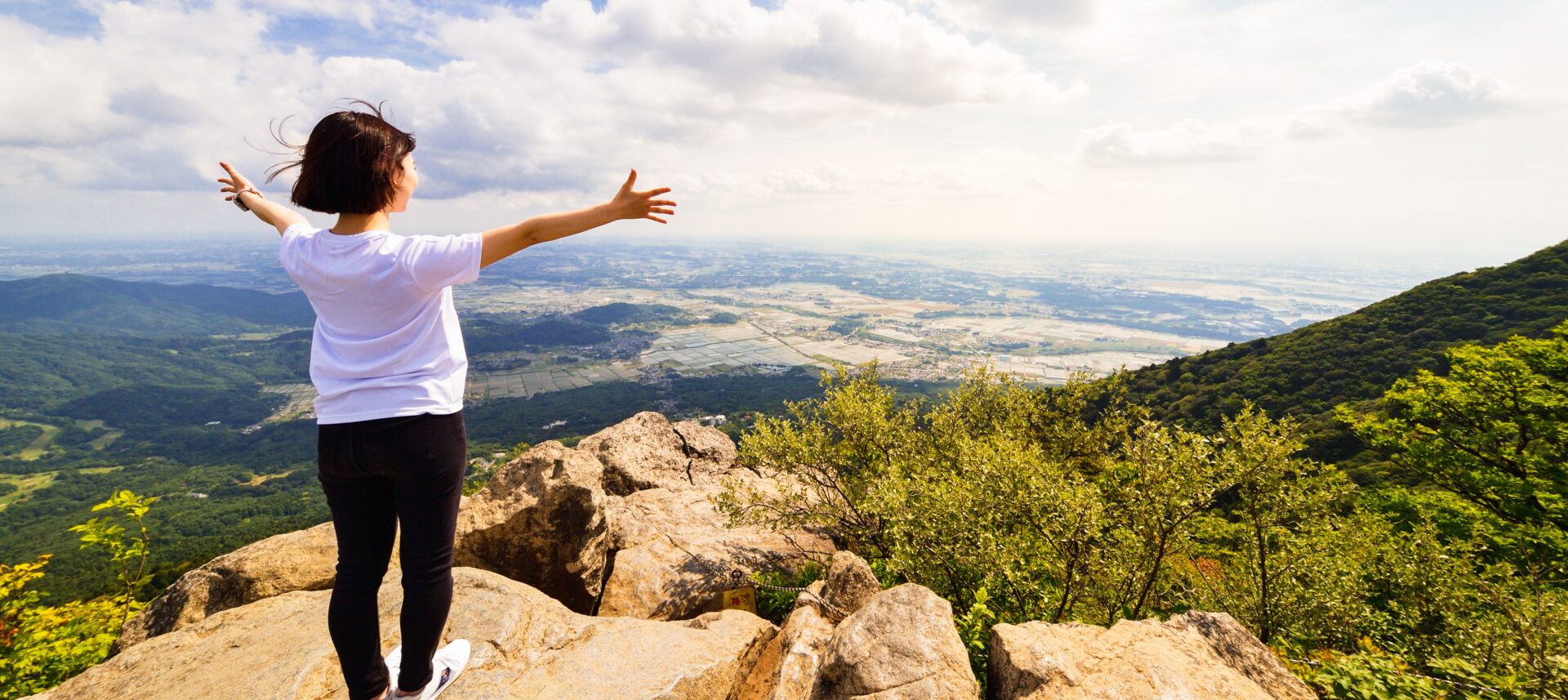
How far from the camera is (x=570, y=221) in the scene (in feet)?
11.3

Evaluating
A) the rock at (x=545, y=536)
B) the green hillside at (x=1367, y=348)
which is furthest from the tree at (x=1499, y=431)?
the rock at (x=545, y=536)

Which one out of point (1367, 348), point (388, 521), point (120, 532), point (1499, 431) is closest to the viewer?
point (388, 521)

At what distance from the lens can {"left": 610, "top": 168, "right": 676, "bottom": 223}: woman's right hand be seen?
355 centimetres

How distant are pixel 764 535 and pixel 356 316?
13.1 meters

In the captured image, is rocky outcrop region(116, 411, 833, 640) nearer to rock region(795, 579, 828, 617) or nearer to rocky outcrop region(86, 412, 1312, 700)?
rocky outcrop region(86, 412, 1312, 700)

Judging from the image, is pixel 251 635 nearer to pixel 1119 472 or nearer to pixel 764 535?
pixel 764 535

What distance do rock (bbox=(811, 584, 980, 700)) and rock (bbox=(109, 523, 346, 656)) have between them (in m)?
8.16

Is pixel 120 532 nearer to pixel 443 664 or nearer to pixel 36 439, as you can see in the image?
pixel 443 664

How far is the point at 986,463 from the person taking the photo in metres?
11.4

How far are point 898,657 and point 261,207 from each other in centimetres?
723

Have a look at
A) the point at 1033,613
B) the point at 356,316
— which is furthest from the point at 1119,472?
the point at 356,316

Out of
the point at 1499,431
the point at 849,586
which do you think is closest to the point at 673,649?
the point at 849,586

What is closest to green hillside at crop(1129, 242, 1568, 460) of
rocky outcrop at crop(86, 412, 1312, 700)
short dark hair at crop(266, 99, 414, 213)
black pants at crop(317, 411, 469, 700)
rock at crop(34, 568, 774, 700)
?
rocky outcrop at crop(86, 412, 1312, 700)

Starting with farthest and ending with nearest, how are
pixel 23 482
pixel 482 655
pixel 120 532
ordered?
pixel 23 482 < pixel 120 532 < pixel 482 655
